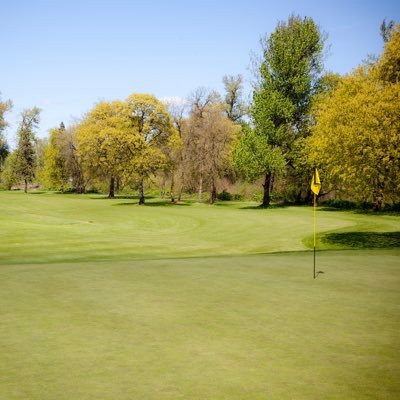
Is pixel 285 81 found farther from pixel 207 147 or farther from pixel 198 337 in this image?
pixel 198 337

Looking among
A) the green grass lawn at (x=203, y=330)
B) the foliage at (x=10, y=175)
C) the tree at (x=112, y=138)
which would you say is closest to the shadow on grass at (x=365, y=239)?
the green grass lawn at (x=203, y=330)

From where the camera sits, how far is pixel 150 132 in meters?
59.6

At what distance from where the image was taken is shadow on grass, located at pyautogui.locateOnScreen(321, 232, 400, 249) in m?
25.9

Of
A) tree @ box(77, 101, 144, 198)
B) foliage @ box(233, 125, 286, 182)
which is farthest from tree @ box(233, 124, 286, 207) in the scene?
tree @ box(77, 101, 144, 198)

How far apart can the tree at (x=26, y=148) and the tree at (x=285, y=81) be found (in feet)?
204

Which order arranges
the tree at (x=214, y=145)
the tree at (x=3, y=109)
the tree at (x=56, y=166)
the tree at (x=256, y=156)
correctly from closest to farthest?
the tree at (x=256, y=156)
the tree at (x=214, y=145)
the tree at (x=3, y=109)
the tree at (x=56, y=166)

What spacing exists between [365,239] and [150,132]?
37307 mm

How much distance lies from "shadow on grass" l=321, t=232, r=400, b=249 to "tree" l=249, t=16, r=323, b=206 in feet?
77.7

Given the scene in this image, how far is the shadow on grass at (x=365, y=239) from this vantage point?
25922 mm

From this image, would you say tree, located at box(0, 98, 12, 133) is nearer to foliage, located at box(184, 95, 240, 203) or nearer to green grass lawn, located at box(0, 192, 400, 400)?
foliage, located at box(184, 95, 240, 203)

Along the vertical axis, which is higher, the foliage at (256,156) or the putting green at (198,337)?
the foliage at (256,156)

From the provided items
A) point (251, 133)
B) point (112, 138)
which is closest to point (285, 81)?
point (251, 133)

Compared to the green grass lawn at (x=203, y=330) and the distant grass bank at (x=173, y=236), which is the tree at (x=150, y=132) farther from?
the green grass lawn at (x=203, y=330)

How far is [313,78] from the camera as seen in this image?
55312mm
